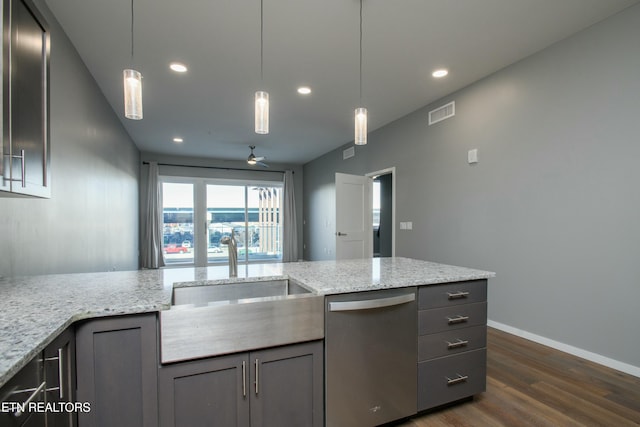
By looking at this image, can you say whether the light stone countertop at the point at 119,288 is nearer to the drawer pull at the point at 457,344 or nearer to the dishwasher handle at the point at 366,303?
the dishwasher handle at the point at 366,303

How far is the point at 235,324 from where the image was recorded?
1.28 m

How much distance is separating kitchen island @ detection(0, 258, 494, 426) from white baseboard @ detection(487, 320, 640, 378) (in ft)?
4.85

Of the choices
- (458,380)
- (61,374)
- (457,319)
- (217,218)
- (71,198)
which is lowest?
(458,380)

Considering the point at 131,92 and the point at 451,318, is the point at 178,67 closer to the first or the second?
the point at 131,92

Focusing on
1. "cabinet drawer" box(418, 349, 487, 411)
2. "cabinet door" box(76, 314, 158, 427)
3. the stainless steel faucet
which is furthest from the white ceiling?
"cabinet drawer" box(418, 349, 487, 411)

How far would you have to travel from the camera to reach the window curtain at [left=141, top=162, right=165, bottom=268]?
648cm

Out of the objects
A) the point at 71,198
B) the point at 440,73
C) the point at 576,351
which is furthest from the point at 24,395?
the point at 440,73

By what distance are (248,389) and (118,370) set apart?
1.73 ft

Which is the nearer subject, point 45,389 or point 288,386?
point 45,389

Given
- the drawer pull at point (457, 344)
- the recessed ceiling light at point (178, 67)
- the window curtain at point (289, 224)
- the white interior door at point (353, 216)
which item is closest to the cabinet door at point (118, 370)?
the drawer pull at point (457, 344)

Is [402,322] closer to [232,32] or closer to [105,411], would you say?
[105,411]

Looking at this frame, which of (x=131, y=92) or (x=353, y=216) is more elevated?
(x=131, y=92)

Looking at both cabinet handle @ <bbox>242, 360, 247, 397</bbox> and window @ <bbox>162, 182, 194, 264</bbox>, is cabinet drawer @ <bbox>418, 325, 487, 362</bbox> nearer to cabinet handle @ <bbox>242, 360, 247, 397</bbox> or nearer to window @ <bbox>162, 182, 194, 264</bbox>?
cabinet handle @ <bbox>242, 360, 247, 397</bbox>

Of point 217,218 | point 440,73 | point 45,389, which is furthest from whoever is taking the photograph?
point 217,218
